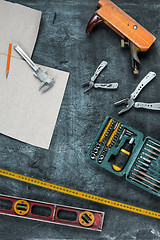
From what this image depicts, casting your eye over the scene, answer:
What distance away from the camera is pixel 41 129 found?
5.70ft

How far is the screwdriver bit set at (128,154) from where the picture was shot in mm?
1596

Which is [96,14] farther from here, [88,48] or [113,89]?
[113,89]

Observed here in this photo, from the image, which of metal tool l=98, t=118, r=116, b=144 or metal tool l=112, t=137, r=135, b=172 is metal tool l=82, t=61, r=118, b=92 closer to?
metal tool l=98, t=118, r=116, b=144

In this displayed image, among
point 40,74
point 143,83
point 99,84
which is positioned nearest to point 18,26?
point 40,74

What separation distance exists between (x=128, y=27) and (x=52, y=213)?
3.99 feet

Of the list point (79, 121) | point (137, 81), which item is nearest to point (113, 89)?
point (137, 81)

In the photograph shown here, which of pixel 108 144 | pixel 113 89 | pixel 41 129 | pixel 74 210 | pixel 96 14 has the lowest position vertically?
pixel 74 210

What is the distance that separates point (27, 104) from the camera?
174 cm

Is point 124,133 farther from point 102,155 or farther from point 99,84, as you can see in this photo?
point 99,84

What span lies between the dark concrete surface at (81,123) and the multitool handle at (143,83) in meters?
0.04

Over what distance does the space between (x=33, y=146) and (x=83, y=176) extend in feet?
1.19

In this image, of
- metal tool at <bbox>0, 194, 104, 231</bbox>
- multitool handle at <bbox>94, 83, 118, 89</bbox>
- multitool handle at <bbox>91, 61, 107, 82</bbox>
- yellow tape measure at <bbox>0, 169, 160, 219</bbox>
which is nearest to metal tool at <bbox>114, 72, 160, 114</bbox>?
multitool handle at <bbox>94, 83, 118, 89</bbox>

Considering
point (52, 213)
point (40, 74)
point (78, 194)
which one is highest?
point (40, 74)

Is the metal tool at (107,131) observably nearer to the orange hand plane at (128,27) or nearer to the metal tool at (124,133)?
the metal tool at (124,133)
